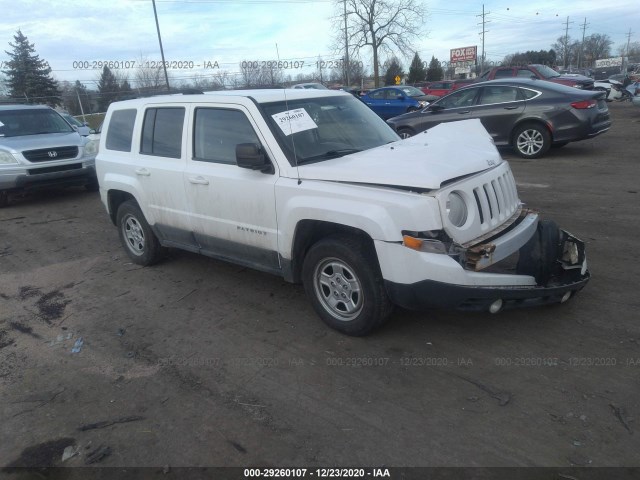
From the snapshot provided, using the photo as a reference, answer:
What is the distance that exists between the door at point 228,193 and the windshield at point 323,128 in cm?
23

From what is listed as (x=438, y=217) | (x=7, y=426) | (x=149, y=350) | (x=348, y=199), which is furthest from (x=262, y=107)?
(x=7, y=426)

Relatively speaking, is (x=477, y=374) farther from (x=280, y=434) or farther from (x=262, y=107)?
(x=262, y=107)

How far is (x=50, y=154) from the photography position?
9836 millimetres

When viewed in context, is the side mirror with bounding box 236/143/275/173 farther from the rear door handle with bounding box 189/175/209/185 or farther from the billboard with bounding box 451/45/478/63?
the billboard with bounding box 451/45/478/63

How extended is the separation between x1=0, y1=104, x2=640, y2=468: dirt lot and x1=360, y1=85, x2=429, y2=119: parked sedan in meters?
14.5

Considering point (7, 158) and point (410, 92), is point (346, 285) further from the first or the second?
point (410, 92)

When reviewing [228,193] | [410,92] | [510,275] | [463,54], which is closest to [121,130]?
[228,193]

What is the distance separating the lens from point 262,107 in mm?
4395

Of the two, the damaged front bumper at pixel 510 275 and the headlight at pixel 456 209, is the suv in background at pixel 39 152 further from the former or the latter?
the headlight at pixel 456 209

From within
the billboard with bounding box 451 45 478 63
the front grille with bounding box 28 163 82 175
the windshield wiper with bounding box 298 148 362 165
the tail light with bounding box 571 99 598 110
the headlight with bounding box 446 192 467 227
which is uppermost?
the billboard with bounding box 451 45 478 63

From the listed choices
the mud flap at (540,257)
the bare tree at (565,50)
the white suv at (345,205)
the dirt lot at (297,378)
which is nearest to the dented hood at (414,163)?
the white suv at (345,205)

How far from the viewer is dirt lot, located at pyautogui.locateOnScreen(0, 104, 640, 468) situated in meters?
2.85

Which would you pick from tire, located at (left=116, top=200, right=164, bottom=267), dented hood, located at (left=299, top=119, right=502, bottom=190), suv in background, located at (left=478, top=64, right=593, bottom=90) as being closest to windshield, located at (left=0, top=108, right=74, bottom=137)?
tire, located at (left=116, top=200, right=164, bottom=267)

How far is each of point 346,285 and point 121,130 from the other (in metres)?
3.60
